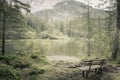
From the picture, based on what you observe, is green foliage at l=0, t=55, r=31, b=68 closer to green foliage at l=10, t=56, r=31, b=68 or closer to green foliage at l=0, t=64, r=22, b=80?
green foliage at l=10, t=56, r=31, b=68

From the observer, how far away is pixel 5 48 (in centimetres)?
1592

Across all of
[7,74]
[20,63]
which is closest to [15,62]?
[20,63]

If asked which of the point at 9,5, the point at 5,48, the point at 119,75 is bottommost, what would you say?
the point at 119,75

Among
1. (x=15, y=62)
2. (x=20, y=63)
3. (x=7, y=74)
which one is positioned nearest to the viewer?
(x=7, y=74)

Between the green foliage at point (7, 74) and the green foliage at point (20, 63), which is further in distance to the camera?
the green foliage at point (20, 63)

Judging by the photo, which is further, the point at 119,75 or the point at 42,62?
the point at 42,62

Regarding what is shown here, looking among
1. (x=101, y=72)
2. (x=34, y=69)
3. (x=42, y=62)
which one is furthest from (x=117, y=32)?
(x=34, y=69)

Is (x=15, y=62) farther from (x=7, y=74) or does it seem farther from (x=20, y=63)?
(x=7, y=74)

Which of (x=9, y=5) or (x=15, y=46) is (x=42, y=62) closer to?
(x=15, y=46)

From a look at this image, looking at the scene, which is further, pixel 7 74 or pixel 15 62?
pixel 15 62

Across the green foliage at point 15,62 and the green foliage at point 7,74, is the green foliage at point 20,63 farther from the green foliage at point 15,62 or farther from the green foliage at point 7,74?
the green foliage at point 7,74

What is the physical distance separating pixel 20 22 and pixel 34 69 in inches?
257

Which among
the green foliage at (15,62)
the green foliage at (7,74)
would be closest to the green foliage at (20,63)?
the green foliage at (15,62)

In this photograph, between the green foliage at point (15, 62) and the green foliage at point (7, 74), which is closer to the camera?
the green foliage at point (7, 74)
